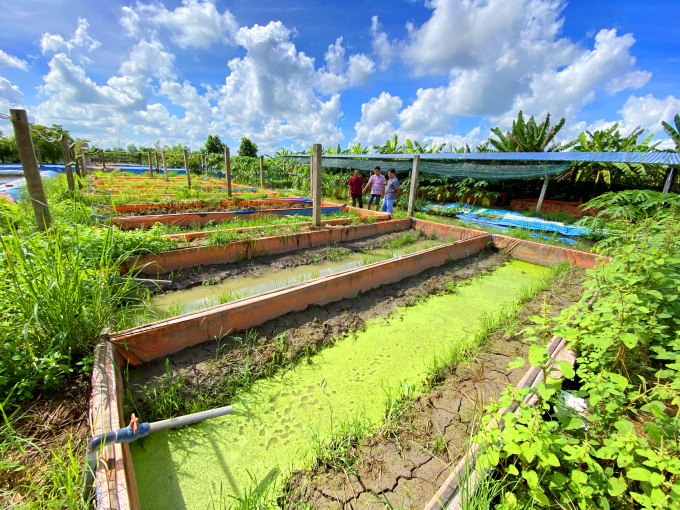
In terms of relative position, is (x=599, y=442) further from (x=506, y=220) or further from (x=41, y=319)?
(x=506, y=220)

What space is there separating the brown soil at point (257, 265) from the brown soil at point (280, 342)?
1533mm

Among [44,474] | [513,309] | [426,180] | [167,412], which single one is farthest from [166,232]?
[426,180]

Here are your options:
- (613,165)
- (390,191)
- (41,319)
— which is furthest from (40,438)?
(613,165)

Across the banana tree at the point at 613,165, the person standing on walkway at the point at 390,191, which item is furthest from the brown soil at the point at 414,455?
the banana tree at the point at 613,165

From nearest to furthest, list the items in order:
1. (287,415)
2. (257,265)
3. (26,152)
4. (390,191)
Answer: (287,415) → (26,152) → (257,265) → (390,191)

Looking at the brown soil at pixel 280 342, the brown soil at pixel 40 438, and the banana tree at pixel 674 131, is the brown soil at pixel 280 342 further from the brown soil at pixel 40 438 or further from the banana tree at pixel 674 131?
the banana tree at pixel 674 131

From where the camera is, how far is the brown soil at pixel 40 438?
122cm

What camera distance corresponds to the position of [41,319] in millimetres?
1731

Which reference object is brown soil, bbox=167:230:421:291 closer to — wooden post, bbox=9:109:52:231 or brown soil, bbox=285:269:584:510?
wooden post, bbox=9:109:52:231

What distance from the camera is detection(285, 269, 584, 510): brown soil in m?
1.45

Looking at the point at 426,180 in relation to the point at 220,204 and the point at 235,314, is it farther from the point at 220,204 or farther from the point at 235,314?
the point at 235,314

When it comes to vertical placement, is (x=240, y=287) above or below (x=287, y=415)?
above

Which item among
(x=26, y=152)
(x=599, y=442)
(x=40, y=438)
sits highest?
(x=26, y=152)

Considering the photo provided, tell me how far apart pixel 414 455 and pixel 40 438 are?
2.04 metres
